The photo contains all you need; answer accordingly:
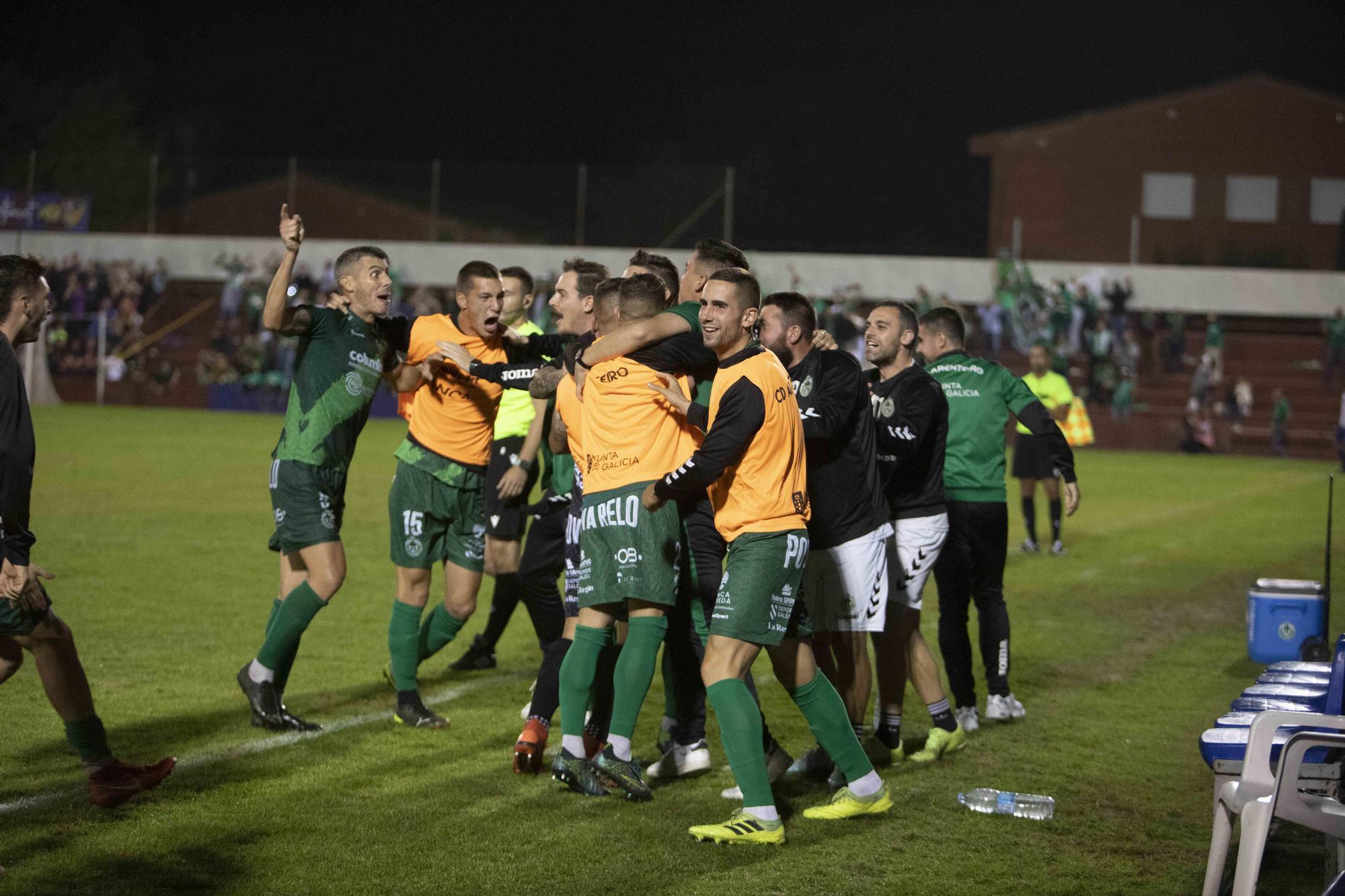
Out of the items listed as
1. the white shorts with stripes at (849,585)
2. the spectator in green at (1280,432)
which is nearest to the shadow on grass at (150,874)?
the white shorts with stripes at (849,585)

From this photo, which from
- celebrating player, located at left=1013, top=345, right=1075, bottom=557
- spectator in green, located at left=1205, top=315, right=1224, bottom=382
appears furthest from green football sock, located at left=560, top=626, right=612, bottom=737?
spectator in green, located at left=1205, top=315, right=1224, bottom=382

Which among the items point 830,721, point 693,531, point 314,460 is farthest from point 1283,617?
point 314,460

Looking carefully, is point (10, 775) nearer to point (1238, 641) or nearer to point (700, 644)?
point (700, 644)

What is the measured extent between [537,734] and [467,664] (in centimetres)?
242

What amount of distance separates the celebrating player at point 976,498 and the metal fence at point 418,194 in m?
30.1

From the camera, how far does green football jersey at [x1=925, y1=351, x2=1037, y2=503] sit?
7.19 meters

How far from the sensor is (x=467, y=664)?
817 cm

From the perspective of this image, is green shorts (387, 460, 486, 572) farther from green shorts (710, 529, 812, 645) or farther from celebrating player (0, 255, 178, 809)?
green shorts (710, 529, 812, 645)

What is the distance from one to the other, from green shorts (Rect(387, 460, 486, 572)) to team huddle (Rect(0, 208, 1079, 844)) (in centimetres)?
1

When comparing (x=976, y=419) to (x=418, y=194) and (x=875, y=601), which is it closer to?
(x=875, y=601)

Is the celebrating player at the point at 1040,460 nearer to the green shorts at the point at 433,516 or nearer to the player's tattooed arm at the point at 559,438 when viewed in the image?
the green shorts at the point at 433,516

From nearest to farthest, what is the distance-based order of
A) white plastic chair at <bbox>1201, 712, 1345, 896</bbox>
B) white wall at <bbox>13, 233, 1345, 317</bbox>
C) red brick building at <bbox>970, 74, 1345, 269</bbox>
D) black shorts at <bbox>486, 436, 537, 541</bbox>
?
white plastic chair at <bbox>1201, 712, 1345, 896</bbox> < black shorts at <bbox>486, 436, 537, 541</bbox> < white wall at <bbox>13, 233, 1345, 317</bbox> < red brick building at <bbox>970, 74, 1345, 269</bbox>

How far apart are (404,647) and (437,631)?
0.51m

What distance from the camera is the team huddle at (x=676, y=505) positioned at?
5.09 metres
